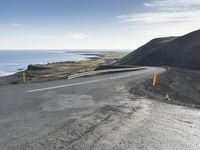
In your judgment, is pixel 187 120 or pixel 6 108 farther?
pixel 6 108

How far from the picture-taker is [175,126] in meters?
7.21

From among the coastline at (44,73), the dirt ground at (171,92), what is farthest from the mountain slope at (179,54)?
the dirt ground at (171,92)

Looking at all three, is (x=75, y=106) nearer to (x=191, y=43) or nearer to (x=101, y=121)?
(x=101, y=121)

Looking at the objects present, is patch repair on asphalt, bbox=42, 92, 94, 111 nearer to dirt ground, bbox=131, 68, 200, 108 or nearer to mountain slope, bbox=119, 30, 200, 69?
dirt ground, bbox=131, 68, 200, 108

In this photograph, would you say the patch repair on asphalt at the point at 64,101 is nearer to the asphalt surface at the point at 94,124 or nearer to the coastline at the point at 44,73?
the asphalt surface at the point at 94,124

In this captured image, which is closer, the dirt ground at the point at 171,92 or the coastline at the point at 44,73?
the dirt ground at the point at 171,92

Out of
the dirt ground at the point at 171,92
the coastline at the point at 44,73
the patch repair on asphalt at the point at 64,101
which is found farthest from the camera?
the coastline at the point at 44,73

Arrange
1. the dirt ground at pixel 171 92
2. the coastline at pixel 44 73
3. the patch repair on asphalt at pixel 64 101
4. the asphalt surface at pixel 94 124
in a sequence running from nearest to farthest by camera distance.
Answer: the asphalt surface at pixel 94 124, the patch repair on asphalt at pixel 64 101, the dirt ground at pixel 171 92, the coastline at pixel 44 73

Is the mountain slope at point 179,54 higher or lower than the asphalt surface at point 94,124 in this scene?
higher

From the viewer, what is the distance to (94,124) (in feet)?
23.1

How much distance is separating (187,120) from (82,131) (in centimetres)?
408

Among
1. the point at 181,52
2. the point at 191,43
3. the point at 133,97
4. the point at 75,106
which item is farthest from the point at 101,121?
the point at 191,43

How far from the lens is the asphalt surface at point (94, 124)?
562cm

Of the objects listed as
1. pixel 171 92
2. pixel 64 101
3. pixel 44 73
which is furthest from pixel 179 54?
pixel 64 101
